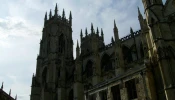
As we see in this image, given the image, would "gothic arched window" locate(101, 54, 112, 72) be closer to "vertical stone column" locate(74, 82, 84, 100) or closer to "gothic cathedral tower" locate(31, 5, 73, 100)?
"vertical stone column" locate(74, 82, 84, 100)

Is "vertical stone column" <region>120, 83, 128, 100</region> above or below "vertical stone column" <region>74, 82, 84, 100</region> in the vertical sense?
below

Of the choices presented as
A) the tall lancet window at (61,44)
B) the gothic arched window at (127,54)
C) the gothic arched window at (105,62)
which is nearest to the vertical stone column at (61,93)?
the gothic arched window at (105,62)

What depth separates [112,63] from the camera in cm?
4369

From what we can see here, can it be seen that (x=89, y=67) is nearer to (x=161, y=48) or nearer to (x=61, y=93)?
(x=61, y=93)

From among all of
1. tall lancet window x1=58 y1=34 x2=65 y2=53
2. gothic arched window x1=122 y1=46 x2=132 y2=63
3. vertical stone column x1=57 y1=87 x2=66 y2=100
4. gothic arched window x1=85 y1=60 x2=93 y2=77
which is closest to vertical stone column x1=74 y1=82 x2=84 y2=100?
vertical stone column x1=57 y1=87 x2=66 y2=100

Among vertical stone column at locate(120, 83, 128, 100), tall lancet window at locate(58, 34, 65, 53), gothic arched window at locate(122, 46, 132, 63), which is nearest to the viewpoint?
vertical stone column at locate(120, 83, 128, 100)

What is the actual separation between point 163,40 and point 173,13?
3498mm

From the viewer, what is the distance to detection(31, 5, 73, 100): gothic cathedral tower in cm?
5022

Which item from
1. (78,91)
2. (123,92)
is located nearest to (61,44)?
(78,91)

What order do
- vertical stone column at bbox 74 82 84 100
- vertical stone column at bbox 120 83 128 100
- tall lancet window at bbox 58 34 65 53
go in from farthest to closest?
tall lancet window at bbox 58 34 65 53 < vertical stone column at bbox 74 82 84 100 < vertical stone column at bbox 120 83 128 100

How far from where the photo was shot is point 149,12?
23.2 metres

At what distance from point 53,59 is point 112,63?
16671 mm

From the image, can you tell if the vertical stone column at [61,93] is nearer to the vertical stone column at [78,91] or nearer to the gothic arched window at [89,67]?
the vertical stone column at [78,91]

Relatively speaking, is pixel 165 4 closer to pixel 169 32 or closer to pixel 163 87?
pixel 169 32
